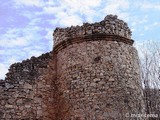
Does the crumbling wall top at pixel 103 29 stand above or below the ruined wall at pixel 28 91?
above

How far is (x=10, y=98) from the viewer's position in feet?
34.6

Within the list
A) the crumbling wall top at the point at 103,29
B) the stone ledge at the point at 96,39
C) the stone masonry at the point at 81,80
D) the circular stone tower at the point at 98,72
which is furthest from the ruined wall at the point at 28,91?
the crumbling wall top at the point at 103,29

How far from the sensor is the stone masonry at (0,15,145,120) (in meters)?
10.4

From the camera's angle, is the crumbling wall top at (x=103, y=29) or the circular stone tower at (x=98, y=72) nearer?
the circular stone tower at (x=98, y=72)

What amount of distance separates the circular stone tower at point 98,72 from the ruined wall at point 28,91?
0.40 metres

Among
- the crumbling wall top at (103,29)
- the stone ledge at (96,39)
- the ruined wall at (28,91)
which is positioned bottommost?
the ruined wall at (28,91)

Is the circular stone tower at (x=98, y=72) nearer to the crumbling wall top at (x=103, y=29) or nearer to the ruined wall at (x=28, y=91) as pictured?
the crumbling wall top at (x=103, y=29)

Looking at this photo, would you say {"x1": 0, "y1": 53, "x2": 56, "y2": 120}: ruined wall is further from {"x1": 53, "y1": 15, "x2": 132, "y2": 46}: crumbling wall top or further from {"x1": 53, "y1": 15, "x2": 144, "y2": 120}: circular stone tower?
{"x1": 53, "y1": 15, "x2": 132, "y2": 46}: crumbling wall top

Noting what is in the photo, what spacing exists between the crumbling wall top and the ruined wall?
123cm

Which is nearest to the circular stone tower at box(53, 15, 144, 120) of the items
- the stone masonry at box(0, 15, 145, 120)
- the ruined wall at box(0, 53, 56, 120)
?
the stone masonry at box(0, 15, 145, 120)

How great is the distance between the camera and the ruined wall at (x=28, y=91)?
→ 10.5m

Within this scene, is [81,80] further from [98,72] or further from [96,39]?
[96,39]

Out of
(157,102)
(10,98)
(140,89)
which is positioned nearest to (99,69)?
(140,89)

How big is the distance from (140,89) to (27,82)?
3.60 m
